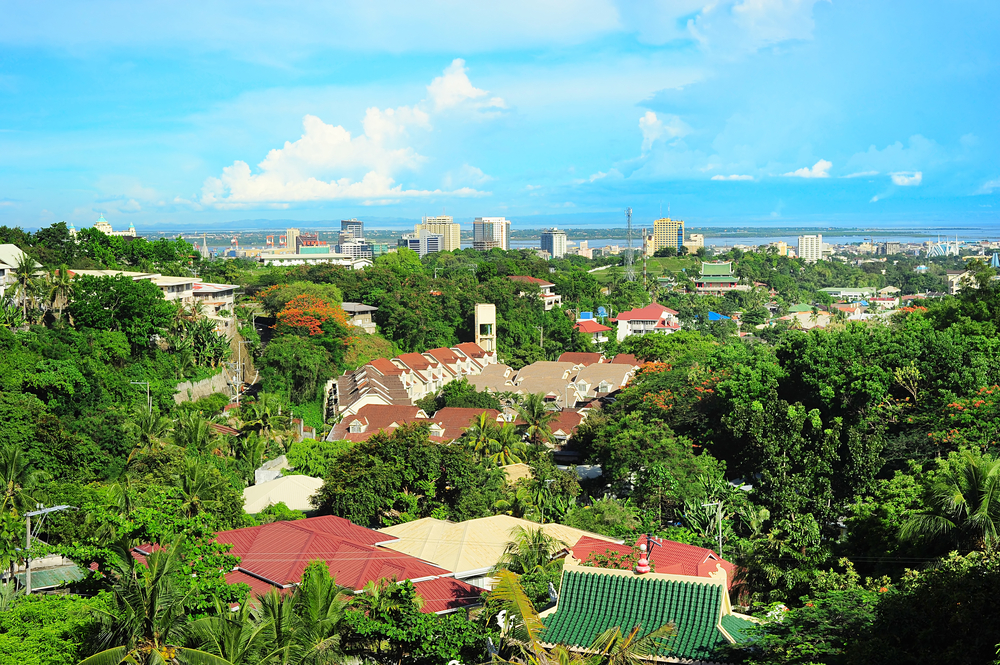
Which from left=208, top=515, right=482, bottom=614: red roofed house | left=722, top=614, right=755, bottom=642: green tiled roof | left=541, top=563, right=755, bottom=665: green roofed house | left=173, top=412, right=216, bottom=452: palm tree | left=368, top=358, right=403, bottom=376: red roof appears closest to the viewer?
left=541, top=563, right=755, bottom=665: green roofed house

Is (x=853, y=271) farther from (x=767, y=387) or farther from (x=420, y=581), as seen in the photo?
(x=420, y=581)

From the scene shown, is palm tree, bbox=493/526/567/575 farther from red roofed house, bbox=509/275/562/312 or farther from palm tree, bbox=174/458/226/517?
red roofed house, bbox=509/275/562/312

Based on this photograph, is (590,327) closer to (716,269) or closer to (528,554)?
(528,554)

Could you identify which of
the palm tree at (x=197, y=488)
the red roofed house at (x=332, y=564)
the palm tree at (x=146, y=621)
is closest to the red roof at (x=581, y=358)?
the palm tree at (x=197, y=488)

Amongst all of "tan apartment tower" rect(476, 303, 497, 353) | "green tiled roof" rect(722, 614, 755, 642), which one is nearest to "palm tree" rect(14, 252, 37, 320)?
"tan apartment tower" rect(476, 303, 497, 353)

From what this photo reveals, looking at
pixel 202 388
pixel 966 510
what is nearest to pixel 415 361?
pixel 202 388
